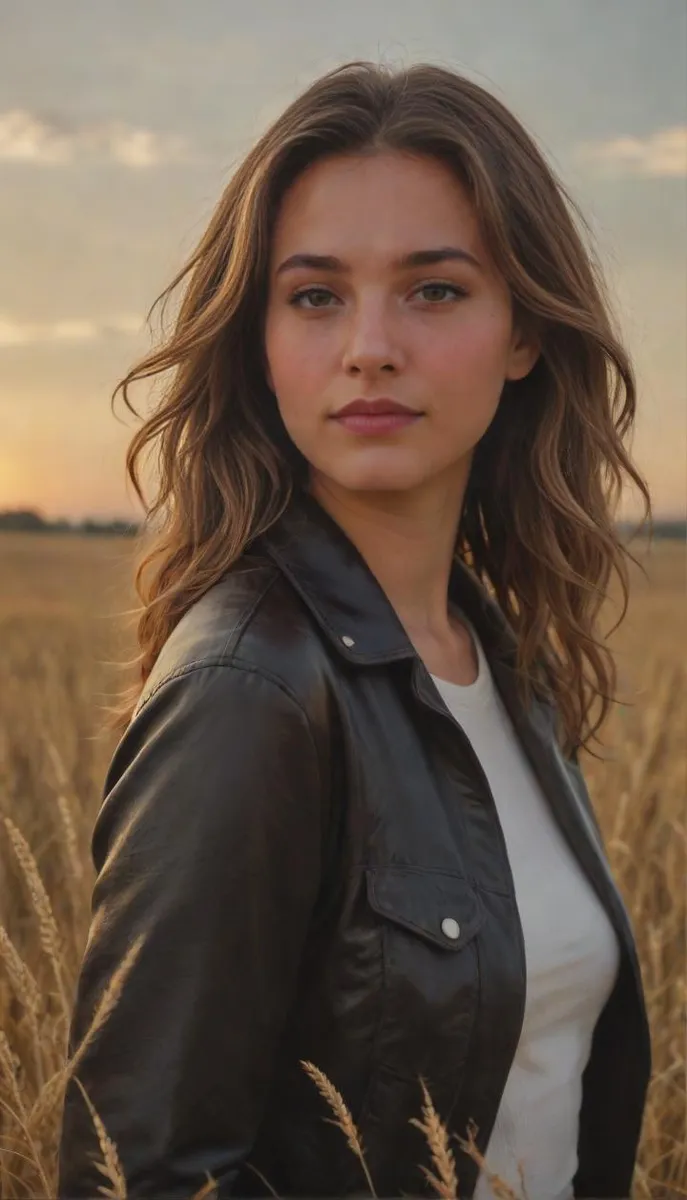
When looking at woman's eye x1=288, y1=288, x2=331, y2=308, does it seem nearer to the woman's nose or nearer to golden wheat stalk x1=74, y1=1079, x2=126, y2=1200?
the woman's nose

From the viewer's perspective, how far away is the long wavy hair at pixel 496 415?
5.04ft

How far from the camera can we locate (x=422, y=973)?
49.8 inches

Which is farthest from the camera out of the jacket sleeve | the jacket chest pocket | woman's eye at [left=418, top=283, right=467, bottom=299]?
woman's eye at [left=418, top=283, right=467, bottom=299]

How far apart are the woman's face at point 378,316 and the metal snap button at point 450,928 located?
0.51m

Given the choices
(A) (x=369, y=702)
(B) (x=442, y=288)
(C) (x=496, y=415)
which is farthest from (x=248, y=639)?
(C) (x=496, y=415)

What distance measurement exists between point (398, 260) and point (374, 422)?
0.18m

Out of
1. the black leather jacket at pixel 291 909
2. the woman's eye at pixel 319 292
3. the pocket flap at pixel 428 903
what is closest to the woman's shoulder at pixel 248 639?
the black leather jacket at pixel 291 909

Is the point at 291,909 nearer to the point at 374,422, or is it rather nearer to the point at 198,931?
the point at 198,931

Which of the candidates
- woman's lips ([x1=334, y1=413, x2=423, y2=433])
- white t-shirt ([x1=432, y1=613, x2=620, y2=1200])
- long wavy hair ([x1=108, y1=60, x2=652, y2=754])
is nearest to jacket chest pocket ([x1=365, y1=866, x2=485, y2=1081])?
white t-shirt ([x1=432, y1=613, x2=620, y2=1200])

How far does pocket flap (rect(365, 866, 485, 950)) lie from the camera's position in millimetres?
1260

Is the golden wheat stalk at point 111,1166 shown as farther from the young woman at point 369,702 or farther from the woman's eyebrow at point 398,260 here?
the woman's eyebrow at point 398,260

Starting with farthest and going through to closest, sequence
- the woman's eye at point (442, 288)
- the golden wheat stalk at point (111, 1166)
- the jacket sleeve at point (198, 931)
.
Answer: the woman's eye at point (442, 288)
the jacket sleeve at point (198, 931)
the golden wheat stalk at point (111, 1166)

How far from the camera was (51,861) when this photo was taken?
9.96 ft

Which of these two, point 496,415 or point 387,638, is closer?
point 387,638
